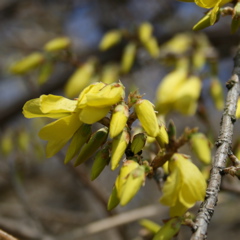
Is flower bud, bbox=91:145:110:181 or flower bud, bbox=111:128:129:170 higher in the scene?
flower bud, bbox=111:128:129:170

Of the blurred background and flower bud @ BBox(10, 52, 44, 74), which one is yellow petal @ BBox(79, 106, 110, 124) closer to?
flower bud @ BBox(10, 52, 44, 74)

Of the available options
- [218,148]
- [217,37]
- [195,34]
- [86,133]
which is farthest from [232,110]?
[217,37]

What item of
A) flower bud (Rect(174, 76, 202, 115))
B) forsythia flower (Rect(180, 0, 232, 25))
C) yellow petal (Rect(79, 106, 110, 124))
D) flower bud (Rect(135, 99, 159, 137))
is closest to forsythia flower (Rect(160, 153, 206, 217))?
flower bud (Rect(135, 99, 159, 137))

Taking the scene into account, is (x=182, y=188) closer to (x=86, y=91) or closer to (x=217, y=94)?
(x=86, y=91)

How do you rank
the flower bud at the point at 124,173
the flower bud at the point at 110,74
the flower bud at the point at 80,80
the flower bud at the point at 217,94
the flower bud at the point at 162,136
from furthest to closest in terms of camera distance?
the flower bud at the point at 110,74 → the flower bud at the point at 80,80 → the flower bud at the point at 217,94 → the flower bud at the point at 162,136 → the flower bud at the point at 124,173

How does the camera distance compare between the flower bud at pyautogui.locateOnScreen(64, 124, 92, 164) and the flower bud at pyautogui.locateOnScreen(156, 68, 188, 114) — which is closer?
the flower bud at pyautogui.locateOnScreen(64, 124, 92, 164)

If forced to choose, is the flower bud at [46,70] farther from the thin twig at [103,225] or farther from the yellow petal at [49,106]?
the yellow petal at [49,106]

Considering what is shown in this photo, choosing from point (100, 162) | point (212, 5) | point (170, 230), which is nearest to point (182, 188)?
point (170, 230)

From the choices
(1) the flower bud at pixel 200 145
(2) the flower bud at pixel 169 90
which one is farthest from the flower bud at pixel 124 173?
(2) the flower bud at pixel 169 90
